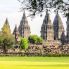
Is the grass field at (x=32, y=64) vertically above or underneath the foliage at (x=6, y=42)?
above

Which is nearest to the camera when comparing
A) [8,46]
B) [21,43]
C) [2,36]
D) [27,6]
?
[27,6]

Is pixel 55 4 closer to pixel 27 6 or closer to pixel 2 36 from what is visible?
pixel 27 6

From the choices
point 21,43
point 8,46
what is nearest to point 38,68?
point 8,46

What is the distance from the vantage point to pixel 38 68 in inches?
1535

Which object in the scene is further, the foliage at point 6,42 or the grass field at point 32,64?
the foliage at point 6,42

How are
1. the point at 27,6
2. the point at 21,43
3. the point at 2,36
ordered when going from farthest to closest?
the point at 21,43
the point at 2,36
the point at 27,6

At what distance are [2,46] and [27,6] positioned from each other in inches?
4318

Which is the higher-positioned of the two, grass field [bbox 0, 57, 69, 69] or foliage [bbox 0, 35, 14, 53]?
grass field [bbox 0, 57, 69, 69]

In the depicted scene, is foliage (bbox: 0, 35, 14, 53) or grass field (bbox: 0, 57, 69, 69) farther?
foliage (bbox: 0, 35, 14, 53)

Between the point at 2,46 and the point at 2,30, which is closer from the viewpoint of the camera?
the point at 2,46

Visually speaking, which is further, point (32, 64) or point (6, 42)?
point (6, 42)

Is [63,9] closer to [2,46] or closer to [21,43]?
[2,46]

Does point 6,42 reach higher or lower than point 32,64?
lower

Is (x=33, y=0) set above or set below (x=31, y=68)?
above
